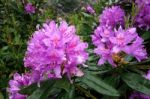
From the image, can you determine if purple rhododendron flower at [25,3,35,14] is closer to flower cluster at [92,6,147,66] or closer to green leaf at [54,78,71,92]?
flower cluster at [92,6,147,66]

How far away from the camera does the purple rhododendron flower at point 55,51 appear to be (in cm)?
150

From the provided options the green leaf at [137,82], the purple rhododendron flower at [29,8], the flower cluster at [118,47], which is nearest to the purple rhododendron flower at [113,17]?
the flower cluster at [118,47]

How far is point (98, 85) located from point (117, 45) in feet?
0.60

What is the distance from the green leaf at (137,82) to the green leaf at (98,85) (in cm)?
8

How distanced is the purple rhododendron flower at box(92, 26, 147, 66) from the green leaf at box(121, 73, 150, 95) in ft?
0.27

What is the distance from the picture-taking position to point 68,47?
5.01 ft

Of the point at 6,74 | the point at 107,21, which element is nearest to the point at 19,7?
the point at 6,74

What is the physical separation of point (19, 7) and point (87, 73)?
357cm

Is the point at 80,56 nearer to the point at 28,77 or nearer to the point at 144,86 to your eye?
the point at 144,86

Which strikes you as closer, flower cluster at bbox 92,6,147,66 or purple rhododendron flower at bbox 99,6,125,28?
flower cluster at bbox 92,6,147,66

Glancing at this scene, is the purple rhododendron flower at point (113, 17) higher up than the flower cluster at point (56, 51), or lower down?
higher up

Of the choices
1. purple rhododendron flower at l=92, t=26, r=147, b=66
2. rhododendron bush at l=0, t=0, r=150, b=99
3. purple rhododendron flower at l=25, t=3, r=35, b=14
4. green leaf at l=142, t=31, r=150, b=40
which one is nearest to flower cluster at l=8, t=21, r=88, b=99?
rhododendron bush at l=0, t=0, r=150, b=99

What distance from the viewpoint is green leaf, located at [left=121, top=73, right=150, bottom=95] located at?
154 centimetres

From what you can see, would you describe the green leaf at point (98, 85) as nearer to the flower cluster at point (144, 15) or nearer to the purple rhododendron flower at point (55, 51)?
the purple rhododendron flower at point (55, 51)
